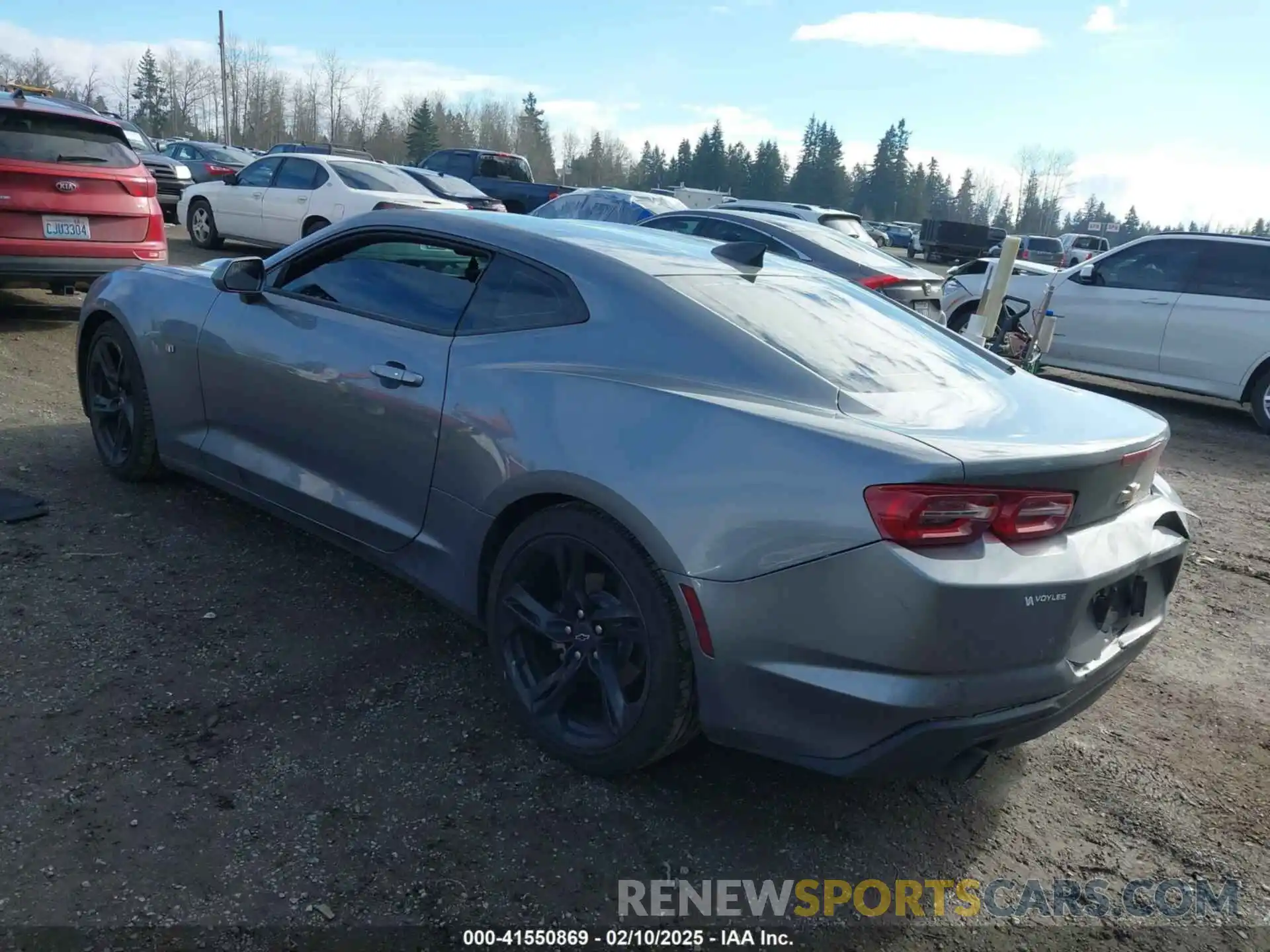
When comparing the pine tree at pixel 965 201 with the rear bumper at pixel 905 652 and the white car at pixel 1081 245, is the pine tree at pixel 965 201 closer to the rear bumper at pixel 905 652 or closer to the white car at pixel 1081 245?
the white car at pixel 1081 245

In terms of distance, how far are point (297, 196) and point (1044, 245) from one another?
1268 inches

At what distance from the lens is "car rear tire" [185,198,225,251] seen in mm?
14398

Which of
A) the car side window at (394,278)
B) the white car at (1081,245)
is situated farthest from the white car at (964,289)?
the white car at (1081,245)

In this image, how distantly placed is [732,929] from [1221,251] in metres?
9.59

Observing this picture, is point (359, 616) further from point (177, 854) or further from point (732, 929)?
point (732, 929)

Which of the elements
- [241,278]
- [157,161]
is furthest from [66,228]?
[157,161]

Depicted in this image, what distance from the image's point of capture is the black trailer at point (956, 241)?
131 feet

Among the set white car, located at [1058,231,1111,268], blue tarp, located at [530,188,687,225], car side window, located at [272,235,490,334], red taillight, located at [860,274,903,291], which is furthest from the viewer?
white car, located at [1058,231,1111,268]

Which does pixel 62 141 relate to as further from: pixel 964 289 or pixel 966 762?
pixel 964 289

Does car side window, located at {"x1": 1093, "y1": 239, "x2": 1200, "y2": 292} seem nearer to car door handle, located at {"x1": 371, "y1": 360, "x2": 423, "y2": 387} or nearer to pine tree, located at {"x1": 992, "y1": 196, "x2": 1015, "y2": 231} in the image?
car door handle, located at {"x1": 371, "y1": 360, "x2": 423, "y2": 387}

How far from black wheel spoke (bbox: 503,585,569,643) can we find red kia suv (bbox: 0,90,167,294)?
20.5 ft

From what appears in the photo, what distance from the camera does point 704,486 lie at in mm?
2469

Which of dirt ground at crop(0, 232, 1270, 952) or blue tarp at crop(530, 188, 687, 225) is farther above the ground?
blue tarp at crop(530, 188, 687, 225)

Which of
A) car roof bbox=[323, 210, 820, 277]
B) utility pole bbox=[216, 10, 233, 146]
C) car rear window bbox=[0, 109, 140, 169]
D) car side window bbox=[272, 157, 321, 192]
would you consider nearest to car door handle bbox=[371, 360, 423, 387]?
car roof bbox=[323, 210, 820, 277]
